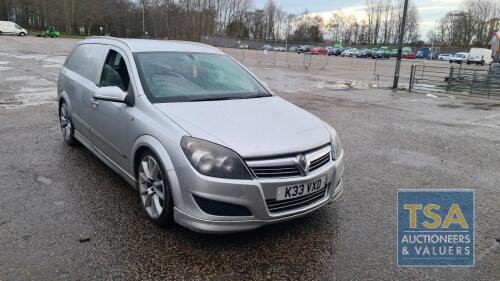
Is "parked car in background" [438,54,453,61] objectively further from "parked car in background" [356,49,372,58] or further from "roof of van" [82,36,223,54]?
"roof of van" [82,36,223,54]

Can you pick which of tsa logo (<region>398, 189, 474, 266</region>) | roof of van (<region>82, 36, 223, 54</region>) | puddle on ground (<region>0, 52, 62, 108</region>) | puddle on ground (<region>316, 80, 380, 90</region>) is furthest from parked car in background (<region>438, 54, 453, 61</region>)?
roof of van (<region>82, 36, 223, 54</region>)

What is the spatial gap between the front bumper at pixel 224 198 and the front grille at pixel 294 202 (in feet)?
0.10

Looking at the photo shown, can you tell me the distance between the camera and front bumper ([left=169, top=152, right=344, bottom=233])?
3.00m

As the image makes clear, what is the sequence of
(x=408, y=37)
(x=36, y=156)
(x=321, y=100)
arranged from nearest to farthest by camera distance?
(x=36, y=156) → (x=321, y=100) → (x=408, y=37)

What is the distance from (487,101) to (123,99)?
1534 centimetres

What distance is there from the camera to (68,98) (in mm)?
5590

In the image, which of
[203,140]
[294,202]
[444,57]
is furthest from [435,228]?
[444,57]

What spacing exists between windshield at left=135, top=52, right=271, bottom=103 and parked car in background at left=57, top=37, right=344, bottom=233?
1cm

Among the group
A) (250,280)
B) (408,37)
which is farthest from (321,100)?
(408,37)

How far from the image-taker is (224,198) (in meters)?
3.01

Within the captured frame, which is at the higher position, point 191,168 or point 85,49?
point 85,49

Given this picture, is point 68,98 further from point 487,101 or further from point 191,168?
point 487,101

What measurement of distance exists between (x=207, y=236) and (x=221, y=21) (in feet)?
374

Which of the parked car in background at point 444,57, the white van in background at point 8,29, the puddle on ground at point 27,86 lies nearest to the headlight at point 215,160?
the puddle on ground at point 27,86
